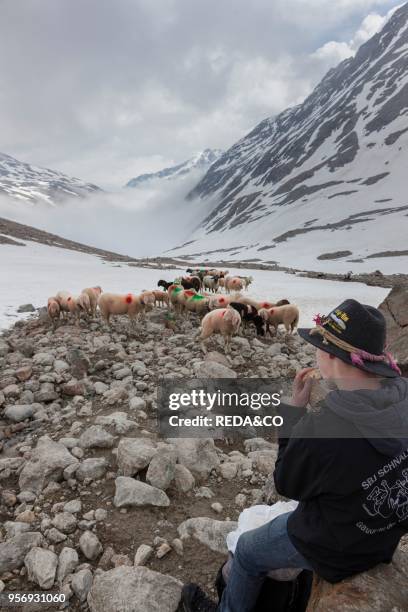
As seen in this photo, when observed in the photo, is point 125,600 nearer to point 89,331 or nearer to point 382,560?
point 382,560

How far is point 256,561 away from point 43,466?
3.01m

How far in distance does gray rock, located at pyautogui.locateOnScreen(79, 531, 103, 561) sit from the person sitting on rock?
6.65 feet

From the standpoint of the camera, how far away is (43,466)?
4.48m

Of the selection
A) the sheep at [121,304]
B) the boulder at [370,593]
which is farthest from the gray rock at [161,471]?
the sheep at [121,304]

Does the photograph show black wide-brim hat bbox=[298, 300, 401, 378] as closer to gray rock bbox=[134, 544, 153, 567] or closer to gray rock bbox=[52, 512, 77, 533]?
gray rock bbox=[134, 544, 153, 567]

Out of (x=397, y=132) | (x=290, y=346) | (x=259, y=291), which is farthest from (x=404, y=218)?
(x=290, y=346)

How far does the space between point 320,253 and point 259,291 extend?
54.2 meters

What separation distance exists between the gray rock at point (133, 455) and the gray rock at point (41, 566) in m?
1.25

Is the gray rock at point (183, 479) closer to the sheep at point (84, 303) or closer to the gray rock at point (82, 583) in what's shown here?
the gray rock at point (82, 583)

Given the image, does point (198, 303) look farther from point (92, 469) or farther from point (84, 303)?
point (92, 469)

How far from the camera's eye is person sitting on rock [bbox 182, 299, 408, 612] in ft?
6.48

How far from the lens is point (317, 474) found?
207cm

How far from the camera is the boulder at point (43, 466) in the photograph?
4359 mm

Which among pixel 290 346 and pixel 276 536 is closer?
pixel 276 536
